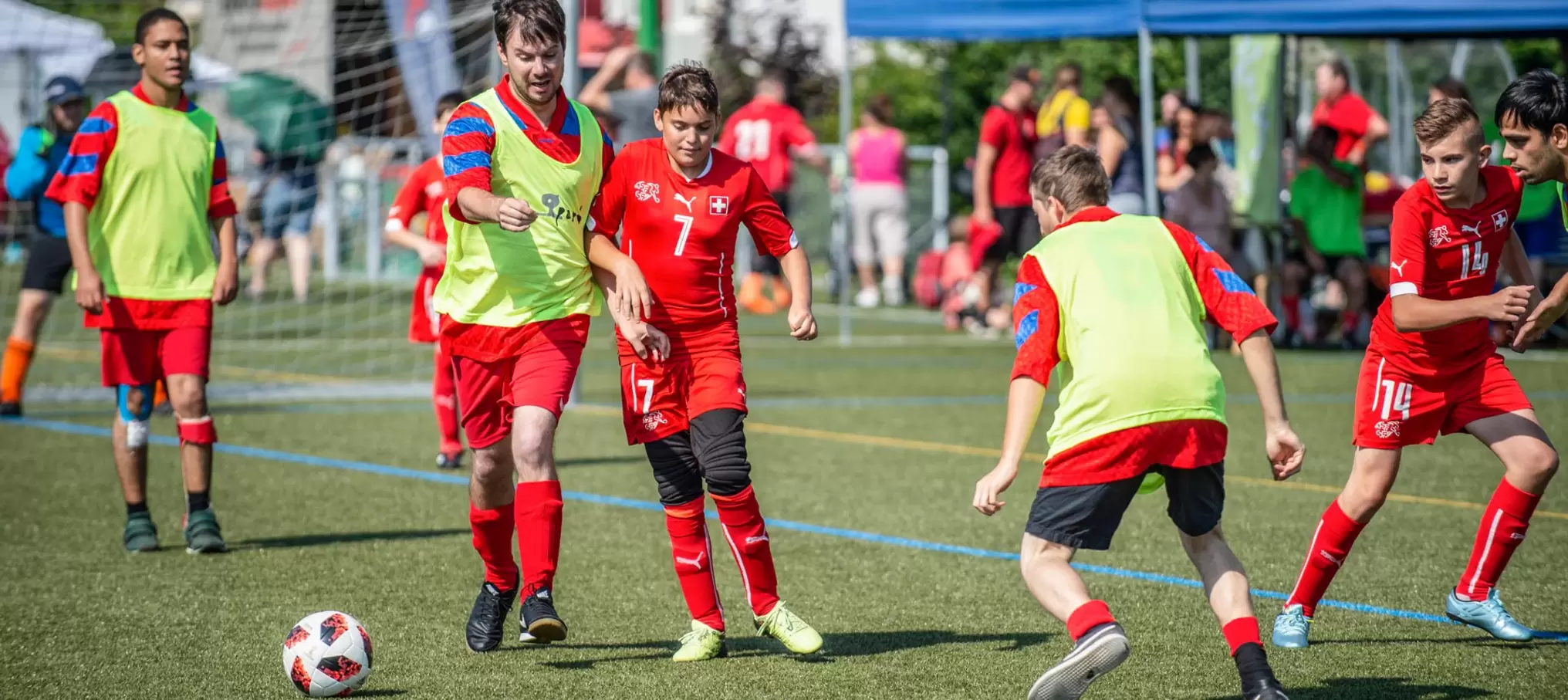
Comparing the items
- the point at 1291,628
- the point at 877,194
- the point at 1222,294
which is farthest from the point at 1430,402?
the point at 877,194

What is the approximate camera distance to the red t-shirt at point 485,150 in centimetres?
500

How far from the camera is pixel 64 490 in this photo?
8.16 metres

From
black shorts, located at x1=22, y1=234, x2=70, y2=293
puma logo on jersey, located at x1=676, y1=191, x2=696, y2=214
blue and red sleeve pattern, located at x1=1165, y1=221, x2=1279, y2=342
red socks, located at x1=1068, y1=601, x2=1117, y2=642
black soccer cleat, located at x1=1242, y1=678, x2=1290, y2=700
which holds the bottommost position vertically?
black soccer cleat, located at x1=1242, y1=678, x2=1290, y2=700

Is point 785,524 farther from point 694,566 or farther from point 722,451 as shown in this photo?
point 722,451

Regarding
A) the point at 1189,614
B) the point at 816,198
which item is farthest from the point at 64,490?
the point at 816,198

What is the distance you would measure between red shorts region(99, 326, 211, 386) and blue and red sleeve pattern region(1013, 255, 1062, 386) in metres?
3.83

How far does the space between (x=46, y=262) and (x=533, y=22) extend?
288 inches

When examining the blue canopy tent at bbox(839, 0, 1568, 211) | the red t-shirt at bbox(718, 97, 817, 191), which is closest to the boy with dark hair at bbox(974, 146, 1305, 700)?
the blue canopy tent at bbox(839, 0, 1568, 211)

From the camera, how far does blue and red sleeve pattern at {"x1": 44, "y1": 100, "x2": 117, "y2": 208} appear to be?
6.61 meters

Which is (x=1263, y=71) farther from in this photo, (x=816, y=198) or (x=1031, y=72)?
(x=816, y=198)

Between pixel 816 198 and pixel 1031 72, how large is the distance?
9.72 metres

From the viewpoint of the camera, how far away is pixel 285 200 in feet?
55.8

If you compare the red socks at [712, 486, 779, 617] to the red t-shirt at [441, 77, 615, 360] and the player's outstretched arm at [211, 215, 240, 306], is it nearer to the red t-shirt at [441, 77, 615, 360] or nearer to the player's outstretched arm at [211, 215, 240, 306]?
the red t-shirt at [441, 77, 615, 360]

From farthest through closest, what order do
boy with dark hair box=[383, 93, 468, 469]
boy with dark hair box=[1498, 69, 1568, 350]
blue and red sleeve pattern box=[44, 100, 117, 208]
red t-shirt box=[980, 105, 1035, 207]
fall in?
red t-shirt box=[980, 105, 1035, 207], boy with dark hair box=[383, 93, 468, 469], blue and red sleeve pattern box=[44, 100, 117, 208], boy with dark hair box=[1498, 69, 1568, 350]
